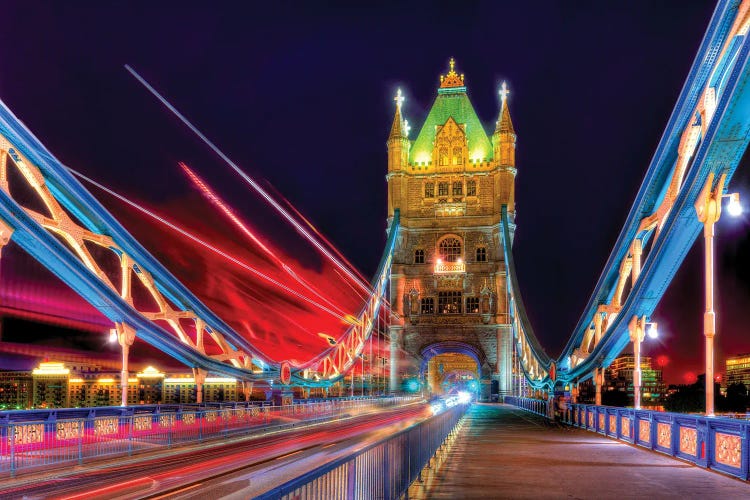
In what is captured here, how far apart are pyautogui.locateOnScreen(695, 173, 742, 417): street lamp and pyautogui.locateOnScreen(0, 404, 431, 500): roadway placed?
693cm

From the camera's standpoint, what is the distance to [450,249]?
7406 centimetres

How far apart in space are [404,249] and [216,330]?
130 feet

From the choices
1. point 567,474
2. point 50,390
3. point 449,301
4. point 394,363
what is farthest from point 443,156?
point 50,390

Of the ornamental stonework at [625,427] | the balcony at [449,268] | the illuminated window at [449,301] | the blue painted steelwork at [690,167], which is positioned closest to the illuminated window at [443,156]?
the balcony at [449,268]

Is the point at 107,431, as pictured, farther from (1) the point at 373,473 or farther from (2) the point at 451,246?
(2) the point at 451,246

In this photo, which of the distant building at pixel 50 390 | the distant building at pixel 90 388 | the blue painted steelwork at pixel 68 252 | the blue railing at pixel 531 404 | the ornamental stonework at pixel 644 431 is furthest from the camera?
the distant building at pixel 90 388

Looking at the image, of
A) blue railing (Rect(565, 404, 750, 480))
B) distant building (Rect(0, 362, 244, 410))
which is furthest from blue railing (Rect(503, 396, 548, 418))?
distant building (Rect(0, 362, 244, 410))

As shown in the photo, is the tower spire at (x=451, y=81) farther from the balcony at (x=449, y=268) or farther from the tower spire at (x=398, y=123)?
the balcony at (x=449, y=268)

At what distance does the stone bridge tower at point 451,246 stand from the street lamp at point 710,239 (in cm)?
5437

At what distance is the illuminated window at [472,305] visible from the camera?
7312 cm

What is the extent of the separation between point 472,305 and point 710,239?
57712 mm

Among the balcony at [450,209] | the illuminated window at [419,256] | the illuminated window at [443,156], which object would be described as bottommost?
the illuminated window at [419,256]

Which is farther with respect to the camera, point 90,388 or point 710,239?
point 90,388

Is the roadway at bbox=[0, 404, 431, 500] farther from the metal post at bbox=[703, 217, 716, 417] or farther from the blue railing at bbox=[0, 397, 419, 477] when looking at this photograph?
the metal post at bbox=[703, 217, 716, 417]
